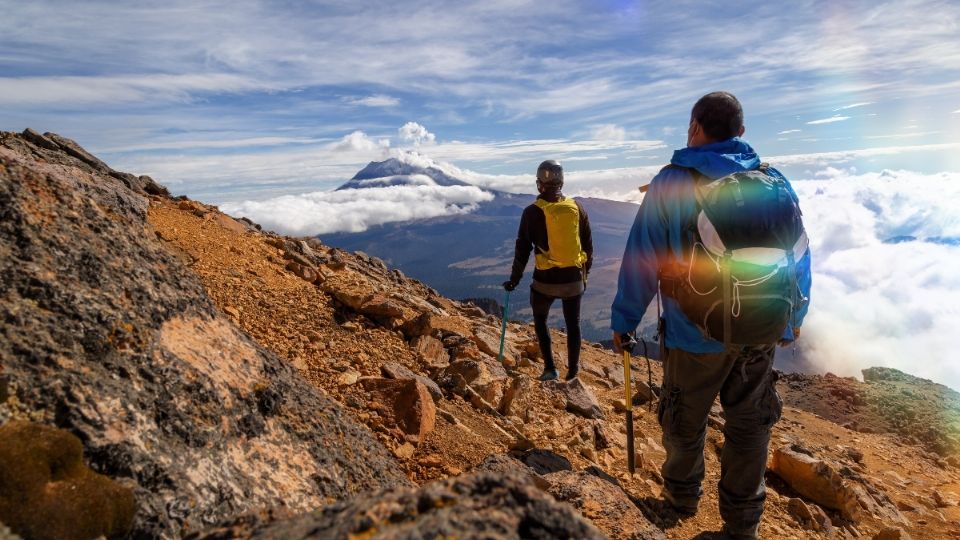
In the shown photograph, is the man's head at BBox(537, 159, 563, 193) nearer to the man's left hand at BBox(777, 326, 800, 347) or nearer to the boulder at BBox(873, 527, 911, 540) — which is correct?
the man's left hand at BBox(777, 326, 800, 347)

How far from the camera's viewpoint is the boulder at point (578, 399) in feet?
25.5

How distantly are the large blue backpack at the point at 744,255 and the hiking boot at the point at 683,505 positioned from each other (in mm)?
1884

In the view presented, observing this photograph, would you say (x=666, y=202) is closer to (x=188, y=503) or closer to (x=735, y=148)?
(x=735, y=148)

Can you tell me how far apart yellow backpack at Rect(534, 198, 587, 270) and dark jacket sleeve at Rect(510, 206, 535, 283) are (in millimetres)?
238

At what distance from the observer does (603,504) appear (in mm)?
4355

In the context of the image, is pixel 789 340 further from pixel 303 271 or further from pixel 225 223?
pixel 225 223

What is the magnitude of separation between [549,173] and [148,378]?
6166 mm

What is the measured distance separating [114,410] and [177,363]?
51 cm

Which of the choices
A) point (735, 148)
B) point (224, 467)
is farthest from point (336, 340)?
point (735, 148)

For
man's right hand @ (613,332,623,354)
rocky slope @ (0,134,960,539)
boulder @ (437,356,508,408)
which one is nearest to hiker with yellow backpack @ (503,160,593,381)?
rocky slope @ (0,134,960,539)

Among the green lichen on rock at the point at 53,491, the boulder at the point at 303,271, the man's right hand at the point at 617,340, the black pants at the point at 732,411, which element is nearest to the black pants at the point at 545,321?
the man's right hand at the point at 617,340

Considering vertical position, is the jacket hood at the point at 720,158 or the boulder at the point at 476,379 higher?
the jacket hood at the point at 720,158

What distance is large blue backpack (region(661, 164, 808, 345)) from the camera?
3963mm

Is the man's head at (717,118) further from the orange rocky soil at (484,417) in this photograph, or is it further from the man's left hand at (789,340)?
the orange rocky soil at (484,417)
